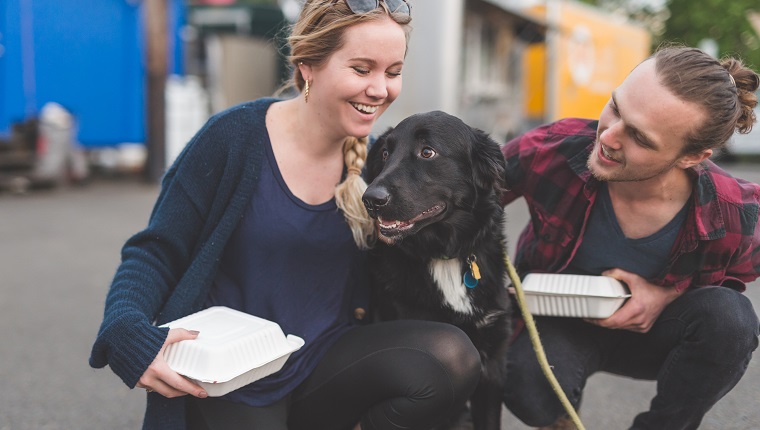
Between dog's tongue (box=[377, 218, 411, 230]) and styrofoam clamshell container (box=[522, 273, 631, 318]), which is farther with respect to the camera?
styrofoam clamshell container (box=[522, 273, 631, 318])

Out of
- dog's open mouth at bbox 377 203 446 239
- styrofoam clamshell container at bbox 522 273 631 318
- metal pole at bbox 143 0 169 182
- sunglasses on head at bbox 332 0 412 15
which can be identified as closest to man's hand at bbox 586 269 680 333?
styrofoam clamshell container at bbox 522 273 631 318

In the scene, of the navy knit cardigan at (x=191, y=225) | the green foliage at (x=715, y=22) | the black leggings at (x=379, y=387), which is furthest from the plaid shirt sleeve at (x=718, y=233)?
the green foliage at (x=715, y=22)

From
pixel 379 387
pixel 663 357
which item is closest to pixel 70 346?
pixel 379 387

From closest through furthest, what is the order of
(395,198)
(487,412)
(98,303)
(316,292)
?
1. (395,198)
2. (316,292)
3. (487,412)
4. (98,303)

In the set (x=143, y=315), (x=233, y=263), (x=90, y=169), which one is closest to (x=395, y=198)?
(x=233, y=263)

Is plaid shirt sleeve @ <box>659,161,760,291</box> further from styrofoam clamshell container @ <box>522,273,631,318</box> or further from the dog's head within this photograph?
the dog's head

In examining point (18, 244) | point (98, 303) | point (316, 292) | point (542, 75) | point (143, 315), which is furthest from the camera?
point (542, 75)

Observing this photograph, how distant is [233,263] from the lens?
211 centimetres

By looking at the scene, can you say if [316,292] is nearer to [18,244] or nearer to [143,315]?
[143,315]

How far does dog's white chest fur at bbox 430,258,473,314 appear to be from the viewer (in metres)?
2.18

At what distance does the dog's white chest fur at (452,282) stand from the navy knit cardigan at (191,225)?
623 mm

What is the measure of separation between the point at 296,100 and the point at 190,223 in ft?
1.63

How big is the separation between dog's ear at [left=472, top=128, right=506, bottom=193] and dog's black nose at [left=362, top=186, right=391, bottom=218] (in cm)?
37

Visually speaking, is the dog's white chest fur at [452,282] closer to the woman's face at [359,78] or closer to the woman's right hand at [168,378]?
the woman's face at [359,78]
